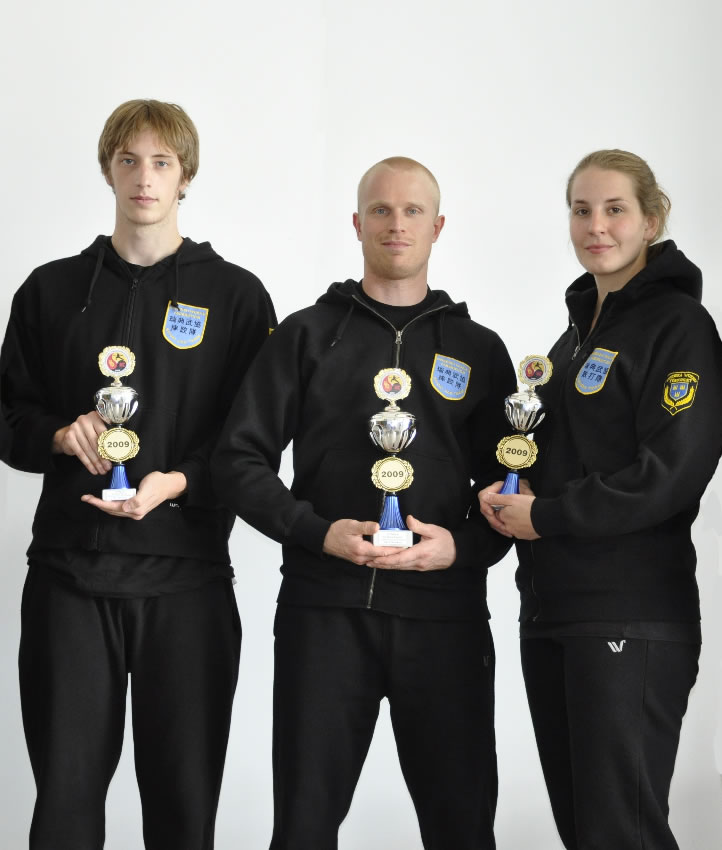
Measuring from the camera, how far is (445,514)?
8.23 ft

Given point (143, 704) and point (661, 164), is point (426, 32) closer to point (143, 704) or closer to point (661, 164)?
point (661, 164)

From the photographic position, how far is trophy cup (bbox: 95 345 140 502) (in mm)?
2445

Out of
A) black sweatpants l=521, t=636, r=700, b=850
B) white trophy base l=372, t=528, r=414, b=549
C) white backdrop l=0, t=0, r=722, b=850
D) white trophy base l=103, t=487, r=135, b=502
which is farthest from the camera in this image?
white backdrop l=0, t=0, r=722, b=850

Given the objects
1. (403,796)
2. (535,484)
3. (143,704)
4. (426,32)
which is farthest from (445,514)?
(426,32)

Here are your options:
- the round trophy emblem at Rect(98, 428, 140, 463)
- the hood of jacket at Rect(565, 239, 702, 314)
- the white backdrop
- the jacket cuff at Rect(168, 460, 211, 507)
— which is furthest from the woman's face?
the white backdrop

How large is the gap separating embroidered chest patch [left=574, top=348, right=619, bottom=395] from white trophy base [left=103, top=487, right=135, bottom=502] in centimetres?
104

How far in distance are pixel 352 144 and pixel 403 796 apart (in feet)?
7.65

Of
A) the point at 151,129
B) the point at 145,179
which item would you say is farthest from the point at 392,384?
the point at 151,129

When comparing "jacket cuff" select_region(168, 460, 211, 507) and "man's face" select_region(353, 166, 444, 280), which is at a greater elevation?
"man's face" select_region(353, 166, 444, 280)

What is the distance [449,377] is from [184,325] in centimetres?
66

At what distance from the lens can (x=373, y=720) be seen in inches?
96.0

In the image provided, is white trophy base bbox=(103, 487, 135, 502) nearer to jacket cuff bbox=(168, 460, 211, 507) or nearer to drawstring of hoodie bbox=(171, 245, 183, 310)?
jacket cuff bbox=(168, 460, 211, 507)

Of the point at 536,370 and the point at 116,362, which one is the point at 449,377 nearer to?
the point at 536,370

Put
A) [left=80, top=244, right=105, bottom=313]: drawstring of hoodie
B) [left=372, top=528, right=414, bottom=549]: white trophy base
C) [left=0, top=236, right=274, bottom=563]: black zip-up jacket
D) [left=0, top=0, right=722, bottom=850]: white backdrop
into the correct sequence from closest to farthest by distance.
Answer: [left=372, top=528, right=414, bottom=549]: white trophy base
[left=0, top=236, right=274, bottom=563]: black zip-up jacket
[left=80, top=244, right=105, bottom=313]: drawstring of hoodie
[left=0, top=0, right=722, bottom=850]: white backdrop
